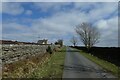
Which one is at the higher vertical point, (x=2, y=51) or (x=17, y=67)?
(x=2, y=51)

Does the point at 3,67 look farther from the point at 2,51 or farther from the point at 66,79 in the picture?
the point at 66,79

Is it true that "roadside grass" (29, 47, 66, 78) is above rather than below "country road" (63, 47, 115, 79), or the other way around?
above

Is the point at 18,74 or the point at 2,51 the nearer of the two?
the point at 2,51

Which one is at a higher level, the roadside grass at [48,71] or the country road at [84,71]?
the roadside grass at [48,71]

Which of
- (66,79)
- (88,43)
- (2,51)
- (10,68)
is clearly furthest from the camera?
(88,43)

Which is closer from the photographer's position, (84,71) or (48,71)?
(48,71)

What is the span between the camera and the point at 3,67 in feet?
40.6

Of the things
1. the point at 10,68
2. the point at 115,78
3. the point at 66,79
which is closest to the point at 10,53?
the point at 10,68

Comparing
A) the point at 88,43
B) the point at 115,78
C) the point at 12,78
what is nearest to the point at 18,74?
the point at 12,78

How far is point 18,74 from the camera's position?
13.8 meters

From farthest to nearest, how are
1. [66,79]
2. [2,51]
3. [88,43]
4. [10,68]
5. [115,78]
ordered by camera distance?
[88,43] → [115,78] → [66,79] → [10,68] → [2,51]

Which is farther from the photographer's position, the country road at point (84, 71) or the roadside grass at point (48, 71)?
the country road at point (84, 71)

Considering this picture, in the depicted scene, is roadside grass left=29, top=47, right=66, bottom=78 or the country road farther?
the country road

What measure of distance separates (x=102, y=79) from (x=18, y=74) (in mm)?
4863
